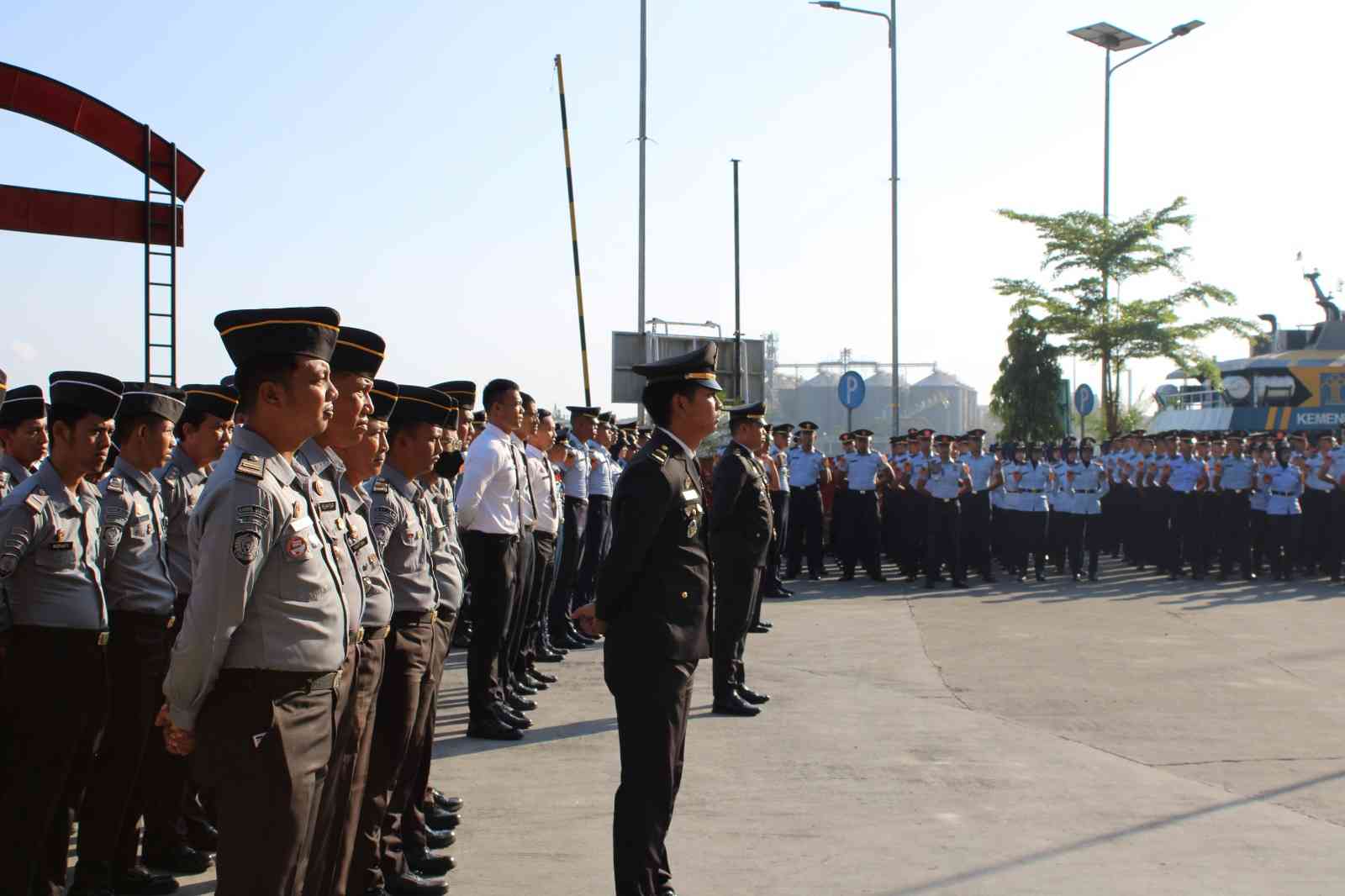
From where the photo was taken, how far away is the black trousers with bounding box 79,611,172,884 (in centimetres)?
445

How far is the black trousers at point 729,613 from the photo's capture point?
8141 mm

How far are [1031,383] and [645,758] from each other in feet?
78.1

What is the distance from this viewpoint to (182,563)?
511 cm

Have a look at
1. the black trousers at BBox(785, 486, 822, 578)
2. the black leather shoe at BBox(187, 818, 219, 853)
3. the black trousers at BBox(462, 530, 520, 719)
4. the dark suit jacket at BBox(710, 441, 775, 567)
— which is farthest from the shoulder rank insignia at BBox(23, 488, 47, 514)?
the black trousers at BBox(785, 486, 822, 578)

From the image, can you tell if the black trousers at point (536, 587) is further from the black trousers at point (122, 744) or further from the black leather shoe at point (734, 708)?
the black trousers at point (122, 744)

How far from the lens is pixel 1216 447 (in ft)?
61.3

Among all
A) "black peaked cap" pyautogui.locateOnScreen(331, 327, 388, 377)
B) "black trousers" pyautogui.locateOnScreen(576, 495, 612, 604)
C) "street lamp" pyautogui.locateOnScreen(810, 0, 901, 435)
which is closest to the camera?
"black peaked cap" pyautogui.locateOnScreen(331, 327, 388, 377)

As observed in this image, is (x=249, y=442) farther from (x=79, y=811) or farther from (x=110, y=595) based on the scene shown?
(x=79, y=811)

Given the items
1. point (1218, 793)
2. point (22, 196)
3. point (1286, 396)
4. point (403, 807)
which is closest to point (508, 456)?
point (403, 807)

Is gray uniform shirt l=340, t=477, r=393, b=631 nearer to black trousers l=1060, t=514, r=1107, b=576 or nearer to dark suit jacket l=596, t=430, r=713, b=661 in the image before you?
dark suit jacket l=596, t=430, r=713, b=661

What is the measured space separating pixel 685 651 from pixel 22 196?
8.84m

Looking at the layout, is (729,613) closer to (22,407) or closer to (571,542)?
(571,542)

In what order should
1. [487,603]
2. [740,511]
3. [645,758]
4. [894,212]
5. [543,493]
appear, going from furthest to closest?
[894,212] < [543,493] < [740,511] < [487,603] < [645,758]

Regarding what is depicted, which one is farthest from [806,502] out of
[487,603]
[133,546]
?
[133,546]
